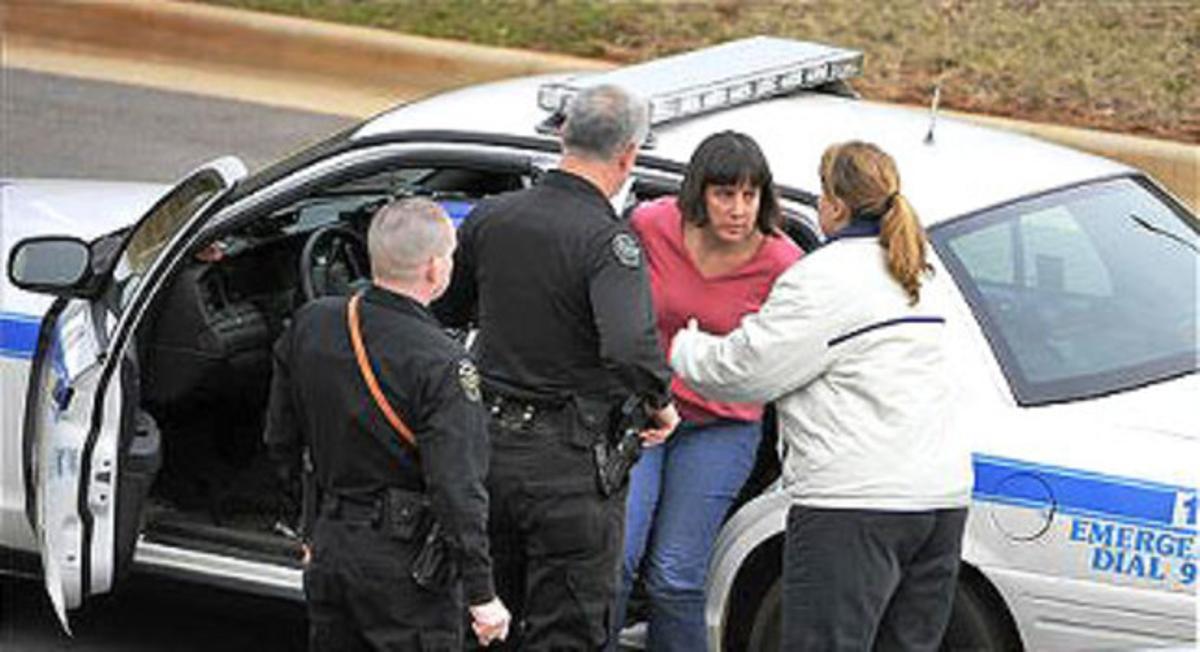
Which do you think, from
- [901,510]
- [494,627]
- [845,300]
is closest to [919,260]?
[845,300]

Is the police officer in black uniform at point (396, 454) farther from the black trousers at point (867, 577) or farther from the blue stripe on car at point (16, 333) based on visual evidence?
the blue stripe on car at point (16, 333)

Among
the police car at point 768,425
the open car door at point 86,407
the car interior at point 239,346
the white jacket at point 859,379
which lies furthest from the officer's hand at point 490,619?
the open car door at point 86,407

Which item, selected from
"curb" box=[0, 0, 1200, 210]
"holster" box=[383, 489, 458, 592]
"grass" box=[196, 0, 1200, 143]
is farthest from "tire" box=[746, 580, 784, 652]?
"curb" box=[0, 0, 1200, 210]

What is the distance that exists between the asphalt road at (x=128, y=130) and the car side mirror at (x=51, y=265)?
4.98 m

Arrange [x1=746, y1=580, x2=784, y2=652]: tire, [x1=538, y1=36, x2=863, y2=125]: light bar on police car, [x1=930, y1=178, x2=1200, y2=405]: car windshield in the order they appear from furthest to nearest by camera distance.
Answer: [x1=538, y1=36, x2=863, y2=125]: light bar on police car
[x1=746, y1=580, x2=784, y2=652]: tire
[x1=930, y1=178, x2=1200, y2=405]: car windshield

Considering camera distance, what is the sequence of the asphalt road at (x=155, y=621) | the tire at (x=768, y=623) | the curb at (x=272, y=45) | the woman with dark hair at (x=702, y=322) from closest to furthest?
the woman with dark hair at (x=702, y=322) < the tire at (x=768, y=623) < the asphalt road at (x=155, y=621) < the curb at (x=272, y=45)

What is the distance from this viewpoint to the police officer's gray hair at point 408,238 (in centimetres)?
474

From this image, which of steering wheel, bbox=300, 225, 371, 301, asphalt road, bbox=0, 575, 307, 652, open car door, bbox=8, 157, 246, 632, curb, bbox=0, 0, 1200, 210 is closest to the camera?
open car door, bbox=8, 157, 246, 632

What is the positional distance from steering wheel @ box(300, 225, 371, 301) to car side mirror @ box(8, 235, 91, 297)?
0.55m

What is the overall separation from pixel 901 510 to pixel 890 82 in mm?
6743

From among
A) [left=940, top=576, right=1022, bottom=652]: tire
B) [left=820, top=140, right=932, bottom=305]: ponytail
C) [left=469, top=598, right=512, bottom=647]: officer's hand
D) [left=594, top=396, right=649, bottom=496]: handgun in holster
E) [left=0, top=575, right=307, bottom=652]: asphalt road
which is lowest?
[left=0, top=575, right=307, bottom=652]: asphalt road

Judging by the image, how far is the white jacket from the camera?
508 centimetres

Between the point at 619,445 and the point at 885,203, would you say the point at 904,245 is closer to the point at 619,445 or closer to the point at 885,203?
the point at 885,203

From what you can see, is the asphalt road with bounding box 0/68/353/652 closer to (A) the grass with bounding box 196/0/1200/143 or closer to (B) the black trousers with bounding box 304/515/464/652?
(A) the grass with bounding box 196/0/1200/143
